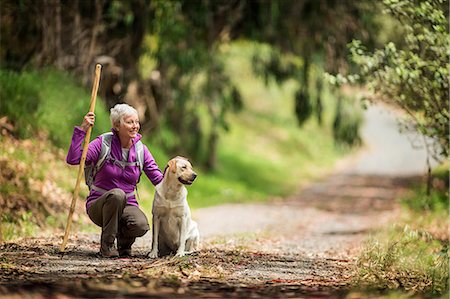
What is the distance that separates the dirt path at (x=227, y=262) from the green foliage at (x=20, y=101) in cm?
337

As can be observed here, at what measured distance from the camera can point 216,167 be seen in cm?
2625

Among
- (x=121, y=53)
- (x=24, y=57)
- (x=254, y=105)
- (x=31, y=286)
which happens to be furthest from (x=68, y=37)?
(x=254, y=105)

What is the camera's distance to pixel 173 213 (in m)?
9.04

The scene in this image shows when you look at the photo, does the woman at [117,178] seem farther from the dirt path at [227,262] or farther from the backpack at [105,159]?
the dirt path at [227,262]

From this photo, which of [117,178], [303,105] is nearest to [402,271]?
[117,178]

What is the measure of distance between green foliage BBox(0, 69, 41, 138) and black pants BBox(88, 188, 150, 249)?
6066 millimetres

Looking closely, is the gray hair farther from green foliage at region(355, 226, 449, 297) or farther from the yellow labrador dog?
green foliage at region(355, 226, 449, 297)

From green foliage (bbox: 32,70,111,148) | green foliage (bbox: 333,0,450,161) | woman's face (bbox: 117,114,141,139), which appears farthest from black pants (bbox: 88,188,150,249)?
green foliage (bbox: 32,70,111,148)

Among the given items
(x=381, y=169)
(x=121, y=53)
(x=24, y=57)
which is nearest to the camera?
(x=24, y=57)

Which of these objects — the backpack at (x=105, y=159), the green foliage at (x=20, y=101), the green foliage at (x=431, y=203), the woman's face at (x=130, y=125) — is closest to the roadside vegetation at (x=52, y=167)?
the green foliage at (x=20, y=101)

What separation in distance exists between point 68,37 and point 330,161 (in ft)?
69.7

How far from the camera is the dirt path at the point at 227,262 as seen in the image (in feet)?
21.8

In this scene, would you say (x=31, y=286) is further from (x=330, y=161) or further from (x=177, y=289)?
(x=330, y=161)

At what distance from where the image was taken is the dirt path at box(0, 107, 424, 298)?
664 centimetres
